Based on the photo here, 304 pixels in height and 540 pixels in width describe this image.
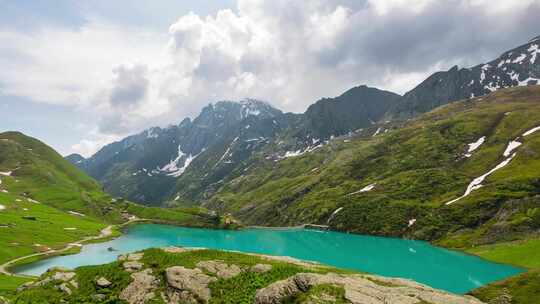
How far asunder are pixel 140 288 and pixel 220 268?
27.7 ft

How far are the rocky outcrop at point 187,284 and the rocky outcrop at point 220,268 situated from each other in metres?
0.85

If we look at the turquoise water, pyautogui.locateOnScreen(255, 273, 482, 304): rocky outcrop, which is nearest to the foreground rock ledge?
pyautogui.locateOnScreen(255, 273, 482, 304): rocky outcrop

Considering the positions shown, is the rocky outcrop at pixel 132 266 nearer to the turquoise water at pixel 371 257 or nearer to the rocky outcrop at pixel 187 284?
the rocky outcrop at pixel 187 284

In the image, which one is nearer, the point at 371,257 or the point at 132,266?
the point at 132,266

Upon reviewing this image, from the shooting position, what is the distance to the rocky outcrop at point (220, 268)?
39.2 m

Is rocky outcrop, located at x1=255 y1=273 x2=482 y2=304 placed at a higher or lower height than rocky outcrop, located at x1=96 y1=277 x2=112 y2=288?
higher

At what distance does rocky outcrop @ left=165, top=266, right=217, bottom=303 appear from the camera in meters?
37.1

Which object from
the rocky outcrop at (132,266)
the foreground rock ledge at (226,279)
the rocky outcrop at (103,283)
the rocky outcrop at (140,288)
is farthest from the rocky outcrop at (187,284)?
the rocky outcrop at (103,283)

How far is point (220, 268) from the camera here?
40438 mm

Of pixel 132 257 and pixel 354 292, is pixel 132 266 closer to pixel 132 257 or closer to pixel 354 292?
pixel 132 257

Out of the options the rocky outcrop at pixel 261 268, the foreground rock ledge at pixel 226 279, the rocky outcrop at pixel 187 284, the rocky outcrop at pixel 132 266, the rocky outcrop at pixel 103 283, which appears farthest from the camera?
the rocky outcrop at pixel 132 266

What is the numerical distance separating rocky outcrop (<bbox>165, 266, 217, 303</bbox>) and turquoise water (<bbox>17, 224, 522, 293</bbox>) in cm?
6357

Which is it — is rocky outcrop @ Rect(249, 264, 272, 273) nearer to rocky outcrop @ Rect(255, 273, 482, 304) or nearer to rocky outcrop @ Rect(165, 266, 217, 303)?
rocky outcrop @ Rect(165, 266, 217, 303)

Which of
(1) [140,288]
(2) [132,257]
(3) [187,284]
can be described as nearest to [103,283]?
(1) [140,288]
